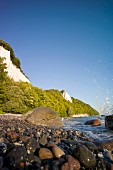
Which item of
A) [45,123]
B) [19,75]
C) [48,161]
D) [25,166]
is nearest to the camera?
[25,166]

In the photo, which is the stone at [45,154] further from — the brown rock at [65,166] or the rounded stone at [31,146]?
the brown rock at [65,166]

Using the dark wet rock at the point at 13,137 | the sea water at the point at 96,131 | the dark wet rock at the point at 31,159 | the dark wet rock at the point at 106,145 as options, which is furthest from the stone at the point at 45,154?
the sea water at the point at 96,131

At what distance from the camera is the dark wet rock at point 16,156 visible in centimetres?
376

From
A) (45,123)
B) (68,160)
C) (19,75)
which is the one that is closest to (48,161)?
(68,160)

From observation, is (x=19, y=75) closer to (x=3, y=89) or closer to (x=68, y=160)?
(x=3, y=89)

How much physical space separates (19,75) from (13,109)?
26.7 meters

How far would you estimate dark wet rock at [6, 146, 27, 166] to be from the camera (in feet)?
12.3

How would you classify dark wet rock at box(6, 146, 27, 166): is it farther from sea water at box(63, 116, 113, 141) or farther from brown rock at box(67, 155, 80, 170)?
sea water at box(63, 116, 113, 141)

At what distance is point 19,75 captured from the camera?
192ft

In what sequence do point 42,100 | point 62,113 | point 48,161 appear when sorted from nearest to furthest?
point 48,161
point 42,100
point 62,113

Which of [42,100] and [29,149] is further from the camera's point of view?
[42,100]

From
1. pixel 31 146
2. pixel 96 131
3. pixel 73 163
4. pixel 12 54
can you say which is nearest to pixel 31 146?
pixel 31 146

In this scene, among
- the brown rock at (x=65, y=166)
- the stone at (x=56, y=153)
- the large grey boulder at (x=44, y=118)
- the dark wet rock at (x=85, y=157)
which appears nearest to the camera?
the brown rock at (x=65, y=166)

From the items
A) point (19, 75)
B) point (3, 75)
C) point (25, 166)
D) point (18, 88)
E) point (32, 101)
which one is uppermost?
point (19, 75)
